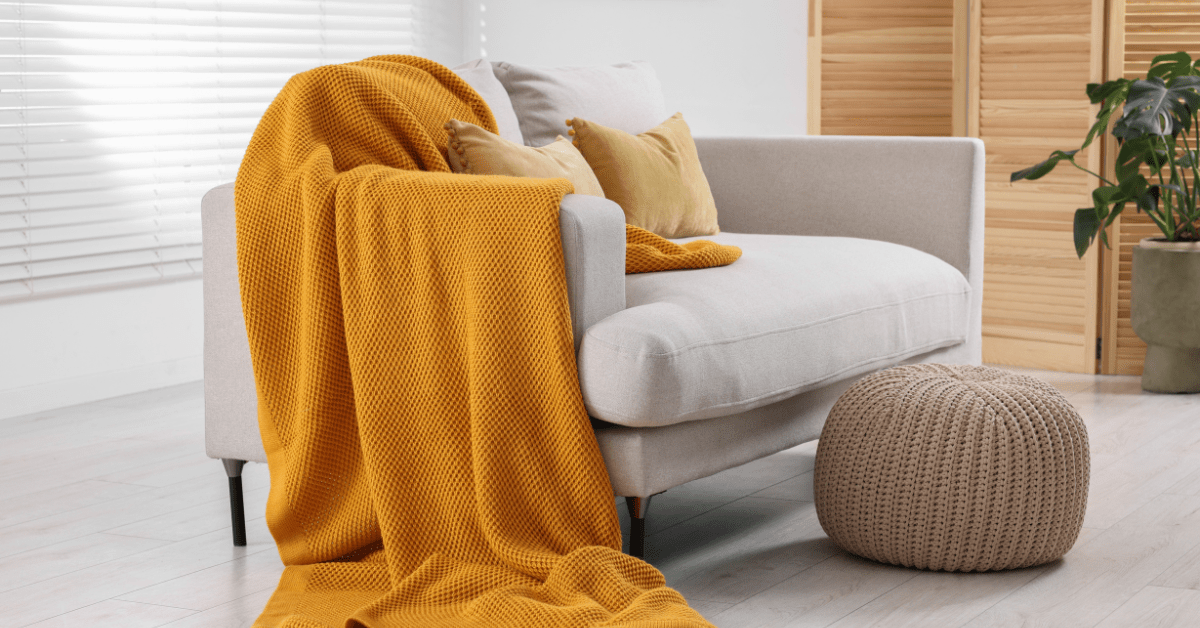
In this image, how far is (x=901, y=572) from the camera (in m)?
2.01

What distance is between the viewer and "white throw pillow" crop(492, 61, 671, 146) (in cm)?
265

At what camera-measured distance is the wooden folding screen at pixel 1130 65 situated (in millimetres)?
3555

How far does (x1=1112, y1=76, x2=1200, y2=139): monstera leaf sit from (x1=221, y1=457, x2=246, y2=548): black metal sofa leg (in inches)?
90.2

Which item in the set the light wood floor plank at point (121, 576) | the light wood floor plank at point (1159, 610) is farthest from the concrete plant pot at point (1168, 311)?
the light wood floor plank at point (121, 576)

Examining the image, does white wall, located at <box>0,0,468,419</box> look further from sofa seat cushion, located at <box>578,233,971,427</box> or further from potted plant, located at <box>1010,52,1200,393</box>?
potted plant, located at <box>1010,52,1200,393</box>

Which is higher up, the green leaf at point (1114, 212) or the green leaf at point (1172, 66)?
the green leaf at point (1172, 66)

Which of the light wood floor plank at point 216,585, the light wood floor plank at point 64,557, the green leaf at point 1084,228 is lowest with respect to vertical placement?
the light wood floor plank at point 64,557

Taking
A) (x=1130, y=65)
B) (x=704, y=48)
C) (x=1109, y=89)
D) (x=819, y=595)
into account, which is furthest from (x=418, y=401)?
(x=704, y=48)

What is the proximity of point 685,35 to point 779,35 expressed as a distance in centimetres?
34

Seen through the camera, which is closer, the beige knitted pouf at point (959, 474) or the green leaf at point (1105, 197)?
the beige knitted pouf at point (959, 474)

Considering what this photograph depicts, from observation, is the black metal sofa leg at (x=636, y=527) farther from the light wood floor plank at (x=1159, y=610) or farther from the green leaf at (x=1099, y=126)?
the green leaf at (x=1099, y=126)

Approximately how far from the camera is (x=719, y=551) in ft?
7.06

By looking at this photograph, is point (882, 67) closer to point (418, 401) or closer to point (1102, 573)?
point (1102, 573)

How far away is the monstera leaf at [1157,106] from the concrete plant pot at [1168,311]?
31cm
